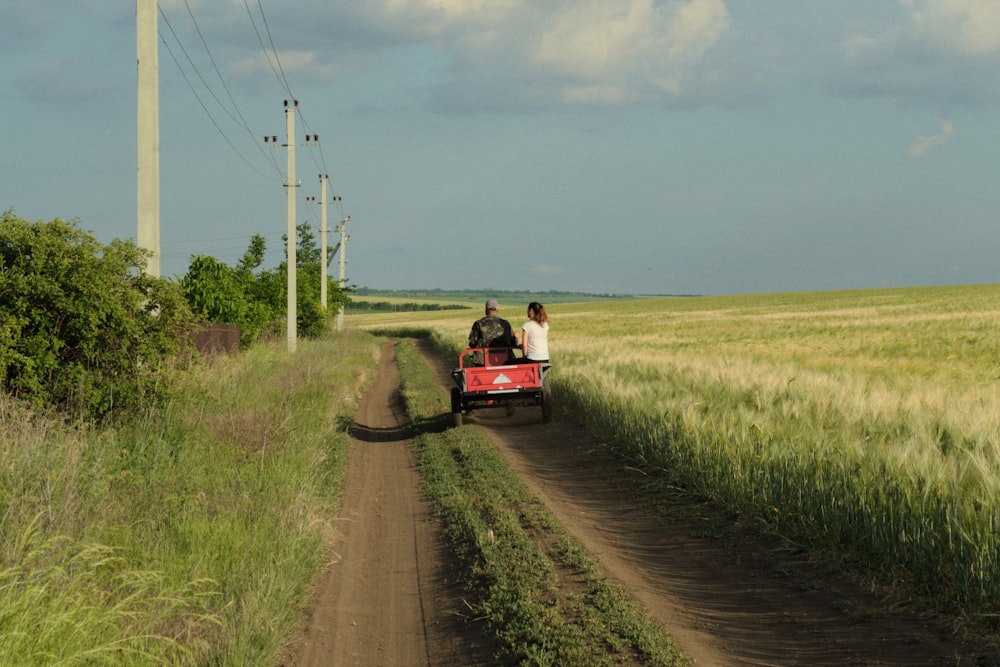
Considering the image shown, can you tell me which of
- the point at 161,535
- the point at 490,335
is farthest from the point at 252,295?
the point at 161,535

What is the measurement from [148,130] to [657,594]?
9.36 metres

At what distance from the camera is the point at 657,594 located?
6246 millimetres

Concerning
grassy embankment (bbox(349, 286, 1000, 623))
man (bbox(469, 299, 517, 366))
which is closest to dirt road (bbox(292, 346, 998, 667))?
grassy embankment (bbox(349, 286, 1000, 623))

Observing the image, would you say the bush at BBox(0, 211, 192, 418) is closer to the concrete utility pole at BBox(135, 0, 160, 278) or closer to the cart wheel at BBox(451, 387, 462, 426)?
the concrete utility pole at BBox(135, 0, 160, 278)

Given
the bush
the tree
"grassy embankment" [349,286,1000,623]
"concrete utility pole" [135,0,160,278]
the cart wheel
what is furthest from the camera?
the tree

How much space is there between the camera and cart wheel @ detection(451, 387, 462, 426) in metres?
14.7

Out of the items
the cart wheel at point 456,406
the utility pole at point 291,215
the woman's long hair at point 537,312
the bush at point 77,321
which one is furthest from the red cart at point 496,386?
the utility pole at point 291,215

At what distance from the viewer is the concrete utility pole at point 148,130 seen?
11453mm

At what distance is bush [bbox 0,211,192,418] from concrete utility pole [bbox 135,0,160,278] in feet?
3.65

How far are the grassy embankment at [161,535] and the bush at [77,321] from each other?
0.52 m

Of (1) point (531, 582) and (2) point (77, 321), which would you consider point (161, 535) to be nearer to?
(1) point (531, 582)

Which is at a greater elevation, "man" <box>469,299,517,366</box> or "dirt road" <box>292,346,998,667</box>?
"man" <box>469,299,517,366</box>

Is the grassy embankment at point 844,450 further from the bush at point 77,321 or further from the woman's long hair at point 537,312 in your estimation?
the bush at point 77,321

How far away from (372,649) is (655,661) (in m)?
1.77
